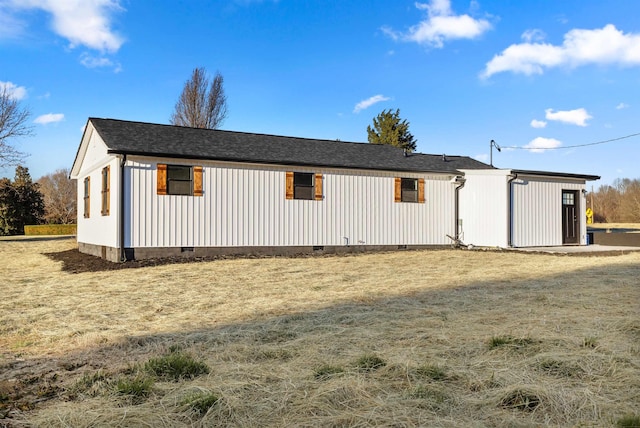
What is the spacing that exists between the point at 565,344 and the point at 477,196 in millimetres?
11965

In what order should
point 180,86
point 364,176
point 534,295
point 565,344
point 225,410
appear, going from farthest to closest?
point 180,86
point 364,176
point 534,295
point 565,344
point 225,410

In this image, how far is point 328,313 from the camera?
18.4ft

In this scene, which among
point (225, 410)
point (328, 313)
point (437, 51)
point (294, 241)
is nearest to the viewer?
point (225, 410)

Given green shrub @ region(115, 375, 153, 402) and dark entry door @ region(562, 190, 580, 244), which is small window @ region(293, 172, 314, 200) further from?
green shrub @ region(115, 375, 153, 402)

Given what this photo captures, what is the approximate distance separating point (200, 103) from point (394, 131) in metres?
14.8

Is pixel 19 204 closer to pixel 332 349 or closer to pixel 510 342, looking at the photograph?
pixel 332 349

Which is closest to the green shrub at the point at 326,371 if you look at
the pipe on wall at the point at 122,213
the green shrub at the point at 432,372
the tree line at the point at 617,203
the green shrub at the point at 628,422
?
the green shrub at the point at 432,372

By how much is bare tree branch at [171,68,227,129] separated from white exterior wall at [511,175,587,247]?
24.0 m

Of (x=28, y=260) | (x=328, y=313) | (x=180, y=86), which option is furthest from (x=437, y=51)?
(x=180, y=86)

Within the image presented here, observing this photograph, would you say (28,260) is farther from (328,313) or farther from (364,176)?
(328,313)

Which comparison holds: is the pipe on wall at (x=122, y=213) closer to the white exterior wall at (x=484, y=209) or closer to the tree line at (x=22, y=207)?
the white exterior wall at (x=484, y=209)

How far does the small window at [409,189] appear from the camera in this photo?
15.1m

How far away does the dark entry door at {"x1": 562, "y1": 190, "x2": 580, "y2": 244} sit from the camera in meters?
15.8

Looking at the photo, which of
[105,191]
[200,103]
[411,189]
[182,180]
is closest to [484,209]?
[411,189]
